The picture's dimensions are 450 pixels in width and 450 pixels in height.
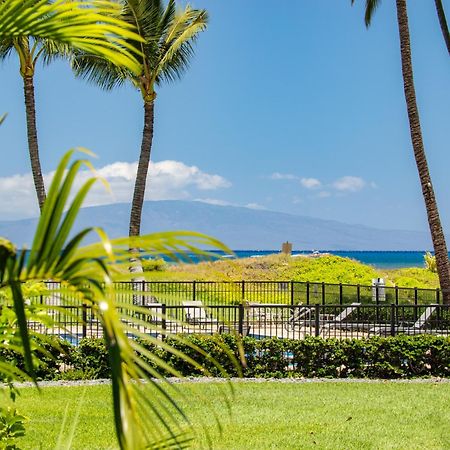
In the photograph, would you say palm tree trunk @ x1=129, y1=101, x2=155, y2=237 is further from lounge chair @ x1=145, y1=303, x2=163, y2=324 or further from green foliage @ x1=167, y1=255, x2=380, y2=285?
lounge chair @ x1=145, y1=303, x2=163, y2=324

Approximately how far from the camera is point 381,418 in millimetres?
8523

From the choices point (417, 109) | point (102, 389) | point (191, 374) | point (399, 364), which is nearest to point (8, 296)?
point (102, 389)

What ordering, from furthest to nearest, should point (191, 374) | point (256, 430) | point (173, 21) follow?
point (173, 21), point (191, 374), point (256, 430)

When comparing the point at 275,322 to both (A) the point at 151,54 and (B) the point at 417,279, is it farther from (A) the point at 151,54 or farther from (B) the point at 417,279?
(B) the point at 417,279

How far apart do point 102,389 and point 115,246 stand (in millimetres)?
9101

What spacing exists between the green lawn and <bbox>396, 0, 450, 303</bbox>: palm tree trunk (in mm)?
6103

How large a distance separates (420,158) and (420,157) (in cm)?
2

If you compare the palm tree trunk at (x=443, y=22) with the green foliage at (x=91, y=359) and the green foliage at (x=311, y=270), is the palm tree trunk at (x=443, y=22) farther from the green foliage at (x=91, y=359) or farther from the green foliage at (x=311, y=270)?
the green foliage at (x=91, y=359)

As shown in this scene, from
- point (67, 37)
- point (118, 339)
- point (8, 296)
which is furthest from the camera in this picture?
point (8, 296)

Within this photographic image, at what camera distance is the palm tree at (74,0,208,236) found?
22.1 meters

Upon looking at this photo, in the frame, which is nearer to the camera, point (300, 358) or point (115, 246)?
point (115, 246)

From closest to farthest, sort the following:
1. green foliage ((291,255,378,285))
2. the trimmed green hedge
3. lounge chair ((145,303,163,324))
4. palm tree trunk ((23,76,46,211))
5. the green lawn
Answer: lounge chair ((145,303,163,324)) → the green lawn → the trimmed green hedge → palm tree trunk ((23,76,46,211)) → green foliage ((291,255,378,285))

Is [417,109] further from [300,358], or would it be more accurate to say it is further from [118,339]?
[118,339]

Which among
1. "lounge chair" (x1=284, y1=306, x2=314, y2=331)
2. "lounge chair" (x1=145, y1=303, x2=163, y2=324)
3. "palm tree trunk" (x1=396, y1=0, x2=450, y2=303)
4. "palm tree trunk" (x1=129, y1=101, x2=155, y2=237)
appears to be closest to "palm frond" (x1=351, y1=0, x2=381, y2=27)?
"palm tree trunk" (x1=396, y1=0, x2=450, y2=303)
